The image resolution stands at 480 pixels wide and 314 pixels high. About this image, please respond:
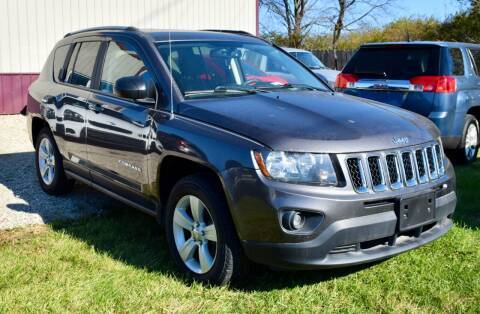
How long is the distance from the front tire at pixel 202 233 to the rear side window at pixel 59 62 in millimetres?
2656

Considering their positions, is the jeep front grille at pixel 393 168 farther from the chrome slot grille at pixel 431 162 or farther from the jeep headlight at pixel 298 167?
the jeep headlight at pixel 298 167

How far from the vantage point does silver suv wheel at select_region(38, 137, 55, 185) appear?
240 inches

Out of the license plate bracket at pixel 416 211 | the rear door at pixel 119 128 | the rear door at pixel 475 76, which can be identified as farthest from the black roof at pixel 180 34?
the rear door at pixel 475 76

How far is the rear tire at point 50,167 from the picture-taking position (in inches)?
234

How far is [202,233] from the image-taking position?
380 cm

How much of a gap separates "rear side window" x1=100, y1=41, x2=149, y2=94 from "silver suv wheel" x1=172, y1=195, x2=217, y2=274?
1131 millimetres

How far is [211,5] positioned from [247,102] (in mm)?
11649

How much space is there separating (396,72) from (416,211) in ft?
14.9

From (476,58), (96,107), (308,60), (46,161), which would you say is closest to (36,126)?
(46,161)

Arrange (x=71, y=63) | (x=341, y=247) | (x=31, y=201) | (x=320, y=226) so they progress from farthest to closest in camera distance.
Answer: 1. (x=31, y=201)
2. (x=71, y=63)
3. (x=341, y=247)
4. (x=320, y=226)

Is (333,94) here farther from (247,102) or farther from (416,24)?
(416,24)

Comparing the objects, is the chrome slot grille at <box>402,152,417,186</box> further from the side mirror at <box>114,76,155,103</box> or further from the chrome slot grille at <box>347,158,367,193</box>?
the side mirror at <box>114,76,155,103</box>

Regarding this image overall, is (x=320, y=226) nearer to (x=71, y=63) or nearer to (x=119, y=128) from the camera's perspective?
(x=119, y=128)

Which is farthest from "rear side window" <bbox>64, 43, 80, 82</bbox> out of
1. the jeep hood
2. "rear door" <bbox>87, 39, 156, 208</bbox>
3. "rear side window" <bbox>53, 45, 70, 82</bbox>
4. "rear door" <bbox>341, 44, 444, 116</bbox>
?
"rear door" <bbox>341, 44, 444, 116</bbox>
